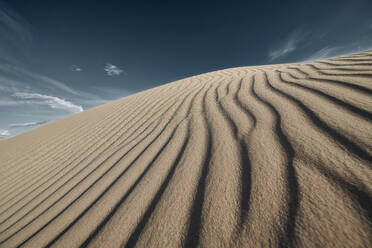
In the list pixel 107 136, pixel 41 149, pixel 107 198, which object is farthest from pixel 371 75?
pixel 41 149

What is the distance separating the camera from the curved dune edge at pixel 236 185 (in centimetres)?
51

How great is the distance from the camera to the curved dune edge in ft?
1.69

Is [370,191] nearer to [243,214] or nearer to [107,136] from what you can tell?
[243,214]

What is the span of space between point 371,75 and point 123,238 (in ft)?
7.17

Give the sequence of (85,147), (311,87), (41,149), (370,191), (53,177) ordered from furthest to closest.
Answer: (41,149) → (85,147) → (53,177) → (311,87) → (370,191)

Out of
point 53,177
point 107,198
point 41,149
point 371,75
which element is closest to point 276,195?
point 107,198

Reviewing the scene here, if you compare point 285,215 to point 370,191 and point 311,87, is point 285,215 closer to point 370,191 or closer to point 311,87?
point 370,191

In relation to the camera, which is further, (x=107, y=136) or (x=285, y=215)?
(x=107, y=136)

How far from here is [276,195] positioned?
1.97 feet

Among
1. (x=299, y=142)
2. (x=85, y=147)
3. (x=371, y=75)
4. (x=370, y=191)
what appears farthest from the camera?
(x=85, y=147)

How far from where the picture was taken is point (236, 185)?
719 mm

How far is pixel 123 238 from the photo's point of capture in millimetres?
704

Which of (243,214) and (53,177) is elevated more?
(243,214)

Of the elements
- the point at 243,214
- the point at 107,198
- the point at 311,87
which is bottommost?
the point at 107,198
